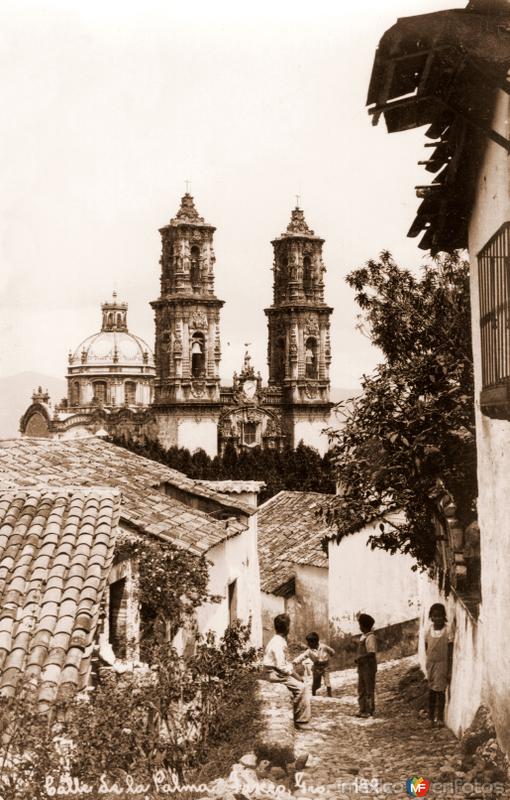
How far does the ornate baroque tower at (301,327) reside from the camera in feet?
186

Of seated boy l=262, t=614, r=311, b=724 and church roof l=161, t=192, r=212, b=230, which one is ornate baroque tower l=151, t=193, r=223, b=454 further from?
seated boy l=262, t=614, r=311, b=724

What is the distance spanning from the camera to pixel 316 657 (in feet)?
37.4

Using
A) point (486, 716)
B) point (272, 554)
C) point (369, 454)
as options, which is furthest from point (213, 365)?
point (486, 716)

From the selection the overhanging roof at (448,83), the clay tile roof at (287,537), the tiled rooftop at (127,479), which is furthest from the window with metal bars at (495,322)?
the clay tile roof at (287,537)

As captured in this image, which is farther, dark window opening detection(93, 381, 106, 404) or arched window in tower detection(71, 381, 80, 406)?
arched window in tower detection(71, 381, 80, 406)

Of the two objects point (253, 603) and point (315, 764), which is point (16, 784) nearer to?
point (315, 764)

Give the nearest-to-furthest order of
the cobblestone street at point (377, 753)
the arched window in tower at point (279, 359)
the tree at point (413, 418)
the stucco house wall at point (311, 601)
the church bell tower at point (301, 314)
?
the cobblestone street at point (377, 753) → the tree at point (413, 418) → the stucco house wall at point (311, 601) → the church bell tower at point (301, 314) → the arched window in tower at point (279, 359)

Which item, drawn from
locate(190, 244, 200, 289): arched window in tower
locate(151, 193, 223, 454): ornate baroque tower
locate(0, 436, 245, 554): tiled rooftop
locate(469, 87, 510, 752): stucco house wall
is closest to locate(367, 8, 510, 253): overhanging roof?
locate(469, 87, 510, 752): stucco house wall

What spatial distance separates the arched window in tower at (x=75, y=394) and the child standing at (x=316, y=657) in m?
60.8

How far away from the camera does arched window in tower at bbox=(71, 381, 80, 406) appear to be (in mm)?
72000

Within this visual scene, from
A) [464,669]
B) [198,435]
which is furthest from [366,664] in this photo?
[198,435]

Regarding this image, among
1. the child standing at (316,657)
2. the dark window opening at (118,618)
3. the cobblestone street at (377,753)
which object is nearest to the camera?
the cobblestone street at (377,753)

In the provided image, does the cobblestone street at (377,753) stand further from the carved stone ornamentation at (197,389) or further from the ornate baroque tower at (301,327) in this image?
the ornate baroque tower at (301,327)

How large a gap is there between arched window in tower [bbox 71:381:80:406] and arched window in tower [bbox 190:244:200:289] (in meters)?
20.2
